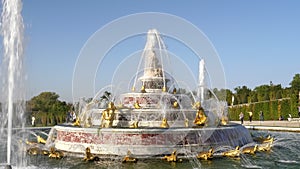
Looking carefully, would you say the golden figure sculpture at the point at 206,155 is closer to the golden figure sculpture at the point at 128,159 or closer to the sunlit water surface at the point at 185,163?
the sunlit water surface at the point at 185,163

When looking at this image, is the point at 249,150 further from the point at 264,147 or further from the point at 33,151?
the point at 33,151

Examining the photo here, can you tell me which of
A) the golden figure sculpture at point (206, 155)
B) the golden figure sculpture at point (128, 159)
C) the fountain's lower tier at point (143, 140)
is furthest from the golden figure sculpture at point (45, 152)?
the golden figure sculpture at point (206, 155)

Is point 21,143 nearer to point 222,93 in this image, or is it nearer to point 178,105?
point 178,105

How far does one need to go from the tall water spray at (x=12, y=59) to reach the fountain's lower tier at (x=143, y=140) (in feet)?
10.6

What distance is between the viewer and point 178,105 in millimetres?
16641

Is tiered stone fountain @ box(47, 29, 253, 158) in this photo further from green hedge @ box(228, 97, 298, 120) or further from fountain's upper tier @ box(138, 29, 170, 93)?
green hedge @ box(228, 97, 298, 120)

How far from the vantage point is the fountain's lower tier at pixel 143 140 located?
13.0 m

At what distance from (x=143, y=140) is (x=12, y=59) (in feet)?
18.2

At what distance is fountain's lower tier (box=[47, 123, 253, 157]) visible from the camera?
13047 mm

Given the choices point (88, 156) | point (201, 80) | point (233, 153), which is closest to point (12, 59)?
point (88, 156)

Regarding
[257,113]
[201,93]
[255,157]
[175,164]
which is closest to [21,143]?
[175,164]

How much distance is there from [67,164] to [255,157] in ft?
23.9

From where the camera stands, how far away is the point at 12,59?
414 inches

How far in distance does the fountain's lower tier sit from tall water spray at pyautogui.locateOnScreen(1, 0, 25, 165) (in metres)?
3.22
